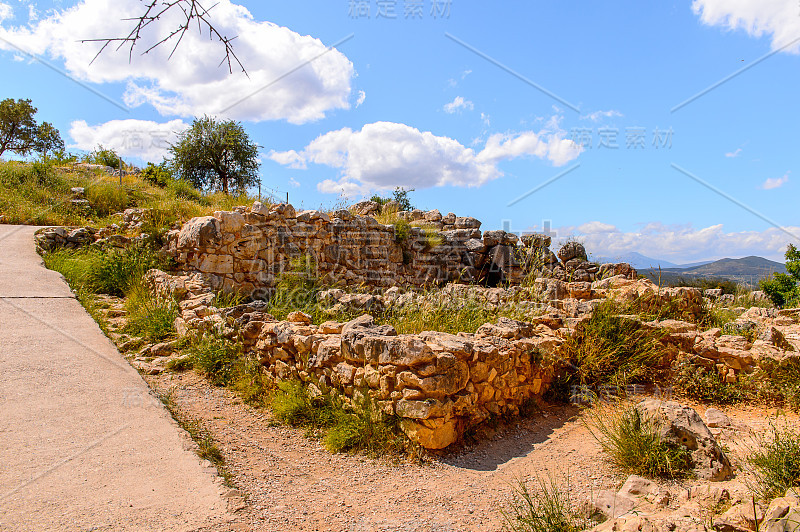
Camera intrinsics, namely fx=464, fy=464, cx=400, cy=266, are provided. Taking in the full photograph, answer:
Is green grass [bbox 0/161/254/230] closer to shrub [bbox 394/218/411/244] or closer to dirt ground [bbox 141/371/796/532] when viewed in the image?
shrub [bbox 394/218/411/244]

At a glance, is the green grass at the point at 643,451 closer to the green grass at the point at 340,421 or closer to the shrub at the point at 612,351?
the shrub at the point at 612,351

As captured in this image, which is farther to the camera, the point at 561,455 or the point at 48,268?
the point at 48,268

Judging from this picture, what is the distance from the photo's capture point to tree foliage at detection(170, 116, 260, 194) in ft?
65.6

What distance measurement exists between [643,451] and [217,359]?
189 inches

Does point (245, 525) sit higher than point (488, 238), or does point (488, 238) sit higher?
point (488, 238)

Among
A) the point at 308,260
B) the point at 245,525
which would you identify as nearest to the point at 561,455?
the point at 245,525

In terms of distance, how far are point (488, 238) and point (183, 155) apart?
46.1 ft

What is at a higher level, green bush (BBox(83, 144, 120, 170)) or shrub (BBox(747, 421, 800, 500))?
green bush (BBox(83, 144, 120, 170))

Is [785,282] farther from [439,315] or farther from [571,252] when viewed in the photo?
[439,315]

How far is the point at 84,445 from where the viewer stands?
3.73 m

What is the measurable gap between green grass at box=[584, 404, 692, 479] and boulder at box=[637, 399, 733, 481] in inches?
2.1

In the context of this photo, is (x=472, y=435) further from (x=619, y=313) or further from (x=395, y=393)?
(x=619, y=313)

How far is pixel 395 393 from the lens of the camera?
4.37 m

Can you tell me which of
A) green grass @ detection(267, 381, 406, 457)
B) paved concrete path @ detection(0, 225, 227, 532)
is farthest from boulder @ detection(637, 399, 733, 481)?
paved concrete path @ detection(0, 225, 227, 532)
